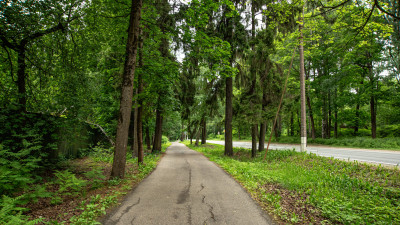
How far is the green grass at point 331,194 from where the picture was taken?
3.50 meters

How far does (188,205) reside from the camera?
3977 millimetres

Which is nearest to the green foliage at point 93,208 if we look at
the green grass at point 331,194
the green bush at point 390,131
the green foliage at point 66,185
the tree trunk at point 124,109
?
the green foliage at point 66,185

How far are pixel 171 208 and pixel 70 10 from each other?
7.21 metres

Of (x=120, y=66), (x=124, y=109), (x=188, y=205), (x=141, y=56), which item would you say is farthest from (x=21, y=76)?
(x=188, y=205)

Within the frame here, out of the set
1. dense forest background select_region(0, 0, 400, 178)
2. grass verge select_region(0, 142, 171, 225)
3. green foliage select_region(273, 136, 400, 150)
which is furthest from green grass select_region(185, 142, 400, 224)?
green foliage select_region(273, 136, 400, 150)

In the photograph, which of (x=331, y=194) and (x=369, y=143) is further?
(x=369, y=143)

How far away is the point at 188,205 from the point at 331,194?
12.1ft

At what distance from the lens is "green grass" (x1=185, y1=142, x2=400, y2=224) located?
350 cm

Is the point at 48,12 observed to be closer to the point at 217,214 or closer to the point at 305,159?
the point at 217,214

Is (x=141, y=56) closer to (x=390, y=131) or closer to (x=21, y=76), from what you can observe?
(x=21, y=76)

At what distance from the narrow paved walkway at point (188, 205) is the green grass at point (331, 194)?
1.84ft

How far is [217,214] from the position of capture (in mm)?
3566

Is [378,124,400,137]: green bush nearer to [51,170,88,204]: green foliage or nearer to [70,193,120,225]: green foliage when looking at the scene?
[70,193,120,225]: green foliage

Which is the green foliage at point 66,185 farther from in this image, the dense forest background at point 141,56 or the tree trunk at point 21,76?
the tree trunk at point 21,76
